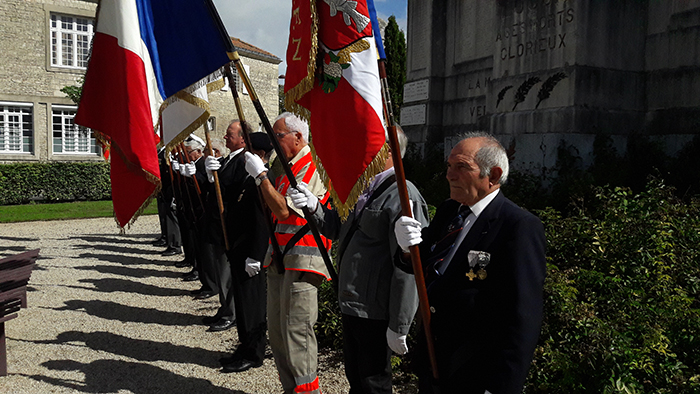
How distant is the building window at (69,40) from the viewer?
2405 cm

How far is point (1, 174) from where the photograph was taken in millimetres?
20062

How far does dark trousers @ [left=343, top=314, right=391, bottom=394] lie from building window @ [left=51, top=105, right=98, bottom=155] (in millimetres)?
24294

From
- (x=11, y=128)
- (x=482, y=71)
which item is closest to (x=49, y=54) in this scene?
(x=11, y=128)

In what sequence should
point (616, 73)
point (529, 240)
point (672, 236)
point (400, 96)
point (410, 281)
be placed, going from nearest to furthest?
1. point (529, 240)
2. point (410, 281)
3. point (672, 236)
4. point (616, 73)
5. point (400, 96)

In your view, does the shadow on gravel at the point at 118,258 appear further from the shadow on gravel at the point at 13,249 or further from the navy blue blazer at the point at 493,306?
the navy blue blazer at the point at 493,306

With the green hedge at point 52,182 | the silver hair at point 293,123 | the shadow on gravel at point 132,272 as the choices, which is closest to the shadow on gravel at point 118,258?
the shadow on gravel at point 132,272

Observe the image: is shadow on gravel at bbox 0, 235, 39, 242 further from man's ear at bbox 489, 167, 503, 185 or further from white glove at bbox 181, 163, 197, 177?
man's ear at bbox 489, 167, 503, 185

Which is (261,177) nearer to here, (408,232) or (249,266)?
(249,266)

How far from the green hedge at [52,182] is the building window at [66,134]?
2.97 meters

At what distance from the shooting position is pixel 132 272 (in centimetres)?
936

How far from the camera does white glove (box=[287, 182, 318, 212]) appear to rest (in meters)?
3.45

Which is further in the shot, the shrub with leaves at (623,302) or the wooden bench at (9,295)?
the wooden bench at (9,295)

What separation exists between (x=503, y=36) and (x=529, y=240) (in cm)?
707

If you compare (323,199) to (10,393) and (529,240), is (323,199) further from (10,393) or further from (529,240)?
(10,393)
